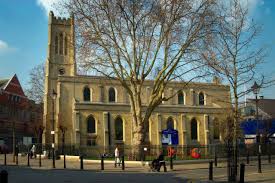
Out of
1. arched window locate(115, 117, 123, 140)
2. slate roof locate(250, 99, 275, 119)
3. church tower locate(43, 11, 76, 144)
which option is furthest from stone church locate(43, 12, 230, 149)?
slate roof locate(250, 99, 275, 119)

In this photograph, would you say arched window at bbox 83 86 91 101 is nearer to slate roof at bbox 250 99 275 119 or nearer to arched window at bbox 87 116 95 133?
arched window at bbox 87 116 95 133

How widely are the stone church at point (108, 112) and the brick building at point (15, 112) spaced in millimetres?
8407

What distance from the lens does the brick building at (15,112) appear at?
76188 mm

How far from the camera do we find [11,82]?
265 feet

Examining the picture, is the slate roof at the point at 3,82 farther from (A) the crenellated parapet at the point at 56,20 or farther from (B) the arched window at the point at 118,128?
(B) the arched window at the point at 118,128

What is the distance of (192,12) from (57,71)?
4790cm

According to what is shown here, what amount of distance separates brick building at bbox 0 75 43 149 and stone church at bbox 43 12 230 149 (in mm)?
8407

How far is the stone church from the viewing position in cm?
6378

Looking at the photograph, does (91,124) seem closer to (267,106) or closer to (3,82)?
(3,82)

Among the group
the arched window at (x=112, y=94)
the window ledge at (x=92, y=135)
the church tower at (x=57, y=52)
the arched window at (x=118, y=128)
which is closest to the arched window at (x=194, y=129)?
the arched window at (x=118, y=128)

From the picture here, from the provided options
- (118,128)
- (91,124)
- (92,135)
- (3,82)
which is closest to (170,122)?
(118,128)

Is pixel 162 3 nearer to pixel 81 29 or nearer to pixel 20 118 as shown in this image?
pixel 81 29

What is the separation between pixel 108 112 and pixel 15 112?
2496 centimetres

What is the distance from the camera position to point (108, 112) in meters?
65.3
